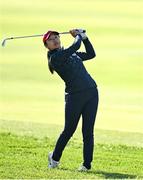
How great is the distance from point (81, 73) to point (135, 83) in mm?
8509

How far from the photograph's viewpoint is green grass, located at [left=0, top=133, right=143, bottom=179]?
8.67 meters

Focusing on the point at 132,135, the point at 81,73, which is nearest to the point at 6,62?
the point at 132,135

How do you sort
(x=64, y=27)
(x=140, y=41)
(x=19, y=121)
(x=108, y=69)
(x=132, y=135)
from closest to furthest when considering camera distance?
(x=132, y=135) < (x=19, y=121) < (x=108, y=69) < (x=140, y=41) < (x=64, y=27)

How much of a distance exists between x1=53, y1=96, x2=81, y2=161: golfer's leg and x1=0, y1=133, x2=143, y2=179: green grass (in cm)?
20

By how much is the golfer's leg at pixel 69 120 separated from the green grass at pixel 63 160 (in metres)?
0.20

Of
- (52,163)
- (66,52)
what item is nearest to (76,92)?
(66,52)

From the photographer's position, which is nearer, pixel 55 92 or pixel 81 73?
pixel 81 73

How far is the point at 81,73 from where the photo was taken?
30.2 ft

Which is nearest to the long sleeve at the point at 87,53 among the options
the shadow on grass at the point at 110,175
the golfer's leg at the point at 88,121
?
the golfer's leg at the point at 88,121

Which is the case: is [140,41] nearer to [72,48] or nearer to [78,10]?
[78,10]

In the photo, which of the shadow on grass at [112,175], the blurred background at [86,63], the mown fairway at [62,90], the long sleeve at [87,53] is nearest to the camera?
the shadow on grass at [112,175]

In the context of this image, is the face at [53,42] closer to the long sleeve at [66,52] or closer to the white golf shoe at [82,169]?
the long sleeve at [66,52]

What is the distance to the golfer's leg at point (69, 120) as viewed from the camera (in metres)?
9.18

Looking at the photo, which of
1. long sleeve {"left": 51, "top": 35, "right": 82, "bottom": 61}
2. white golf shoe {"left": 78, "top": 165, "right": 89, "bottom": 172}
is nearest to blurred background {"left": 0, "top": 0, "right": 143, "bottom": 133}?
white golf shoe {"left": 78, "top": 165, "right": 89, "bottom": 172}
